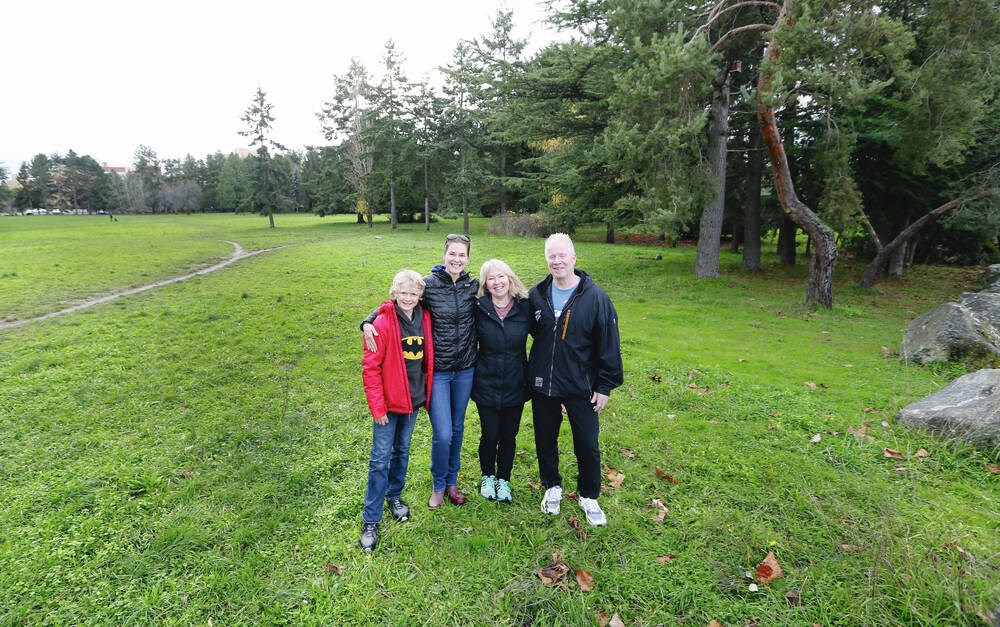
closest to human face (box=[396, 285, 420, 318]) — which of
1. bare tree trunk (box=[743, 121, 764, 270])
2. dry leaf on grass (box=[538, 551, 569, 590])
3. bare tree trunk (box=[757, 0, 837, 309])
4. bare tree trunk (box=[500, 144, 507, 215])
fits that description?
dry leaf on grass (box=[538, 551, 569, 590])

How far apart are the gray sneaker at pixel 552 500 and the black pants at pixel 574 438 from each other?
0.05 meters

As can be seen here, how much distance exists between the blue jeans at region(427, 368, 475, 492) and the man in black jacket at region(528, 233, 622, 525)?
57cm

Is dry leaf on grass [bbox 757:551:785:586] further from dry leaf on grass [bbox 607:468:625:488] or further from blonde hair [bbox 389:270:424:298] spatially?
blonde hair [bbox 389:270:424:298]

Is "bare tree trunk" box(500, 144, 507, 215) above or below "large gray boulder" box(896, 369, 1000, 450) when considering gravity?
above

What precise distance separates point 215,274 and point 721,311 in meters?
16.5

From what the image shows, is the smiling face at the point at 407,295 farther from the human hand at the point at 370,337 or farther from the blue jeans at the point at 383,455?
the blue jeans at the point at 383,455

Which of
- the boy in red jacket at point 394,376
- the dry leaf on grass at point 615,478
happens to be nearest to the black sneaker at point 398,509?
the boy in red jacket at point 394,376

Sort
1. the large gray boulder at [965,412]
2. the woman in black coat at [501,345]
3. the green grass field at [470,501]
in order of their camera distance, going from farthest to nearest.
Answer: the large gray boulder at [965,412] < the woman in black coat at [501,345] < the green grass field at [470,501]

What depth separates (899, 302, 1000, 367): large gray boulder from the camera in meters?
6.74

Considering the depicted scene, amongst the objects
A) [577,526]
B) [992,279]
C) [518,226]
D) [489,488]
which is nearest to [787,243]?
[992,279]

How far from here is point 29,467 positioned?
4.37m

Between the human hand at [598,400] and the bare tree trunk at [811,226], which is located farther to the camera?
the bare tree trunk at [811,226]

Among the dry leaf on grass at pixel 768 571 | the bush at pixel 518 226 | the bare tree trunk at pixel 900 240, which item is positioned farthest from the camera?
the bush at pixel 518 226

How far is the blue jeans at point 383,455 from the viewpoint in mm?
3492
